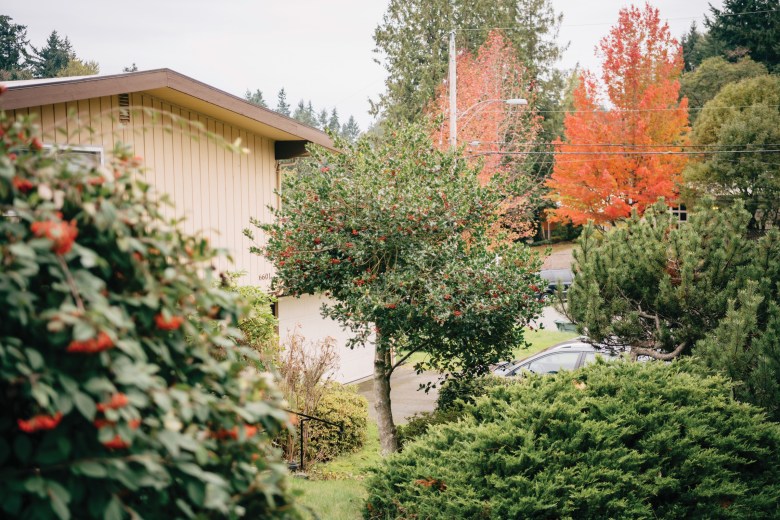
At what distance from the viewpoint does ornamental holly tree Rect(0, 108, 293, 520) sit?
1864 mm

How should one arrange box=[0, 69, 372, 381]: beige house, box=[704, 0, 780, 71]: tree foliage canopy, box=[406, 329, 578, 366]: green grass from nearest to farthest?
box=[0, 69, 372, 381]: beige house, box=[406, 329, 578, 366]: green grass, box=[704, 0, 780, 71]: tree foliage canopy

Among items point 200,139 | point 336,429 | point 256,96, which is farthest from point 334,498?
Answer: point 256,96

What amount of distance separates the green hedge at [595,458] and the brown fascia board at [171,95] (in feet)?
22.6

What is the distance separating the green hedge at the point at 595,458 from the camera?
598cm

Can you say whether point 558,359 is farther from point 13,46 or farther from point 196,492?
point 13,46

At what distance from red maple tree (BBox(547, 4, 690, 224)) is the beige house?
14.2 metres

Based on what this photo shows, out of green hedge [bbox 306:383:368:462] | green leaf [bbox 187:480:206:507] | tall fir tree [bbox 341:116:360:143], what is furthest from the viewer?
tall fir tree [bbox 341:116:360:143]

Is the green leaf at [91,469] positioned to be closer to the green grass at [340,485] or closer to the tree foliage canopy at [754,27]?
the green grass at [340,485]

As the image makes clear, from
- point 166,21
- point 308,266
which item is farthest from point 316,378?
point 166,21

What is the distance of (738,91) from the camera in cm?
2831

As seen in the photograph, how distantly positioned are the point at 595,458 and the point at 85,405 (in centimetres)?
538

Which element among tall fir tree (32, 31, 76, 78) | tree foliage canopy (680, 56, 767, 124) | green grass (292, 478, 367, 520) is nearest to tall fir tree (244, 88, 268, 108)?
tall fir tree (32, 31, 76, 78)

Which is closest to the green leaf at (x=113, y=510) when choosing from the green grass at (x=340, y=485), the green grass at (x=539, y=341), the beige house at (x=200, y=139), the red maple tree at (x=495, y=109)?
the green grass at (x=340, y=485)

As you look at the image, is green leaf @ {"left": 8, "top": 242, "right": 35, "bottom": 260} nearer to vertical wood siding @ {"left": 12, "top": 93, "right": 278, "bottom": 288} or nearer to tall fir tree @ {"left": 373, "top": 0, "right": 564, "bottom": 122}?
vertical wood siding @ {"left": 12, "top": 93, "right": 278, "bottom": 288}
